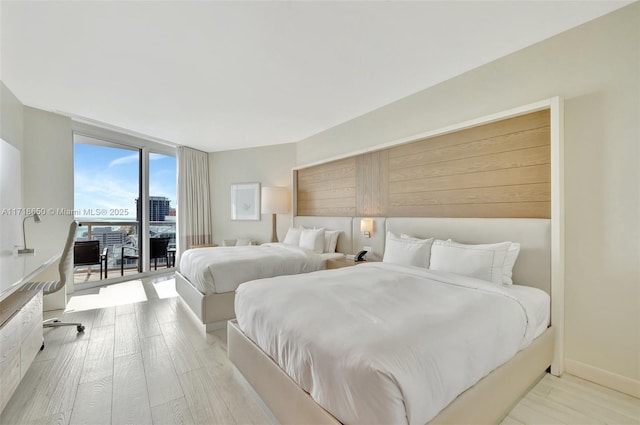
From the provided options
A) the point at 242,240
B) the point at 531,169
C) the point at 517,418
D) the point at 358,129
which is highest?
the point at 358,129

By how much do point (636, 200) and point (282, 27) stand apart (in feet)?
9.03

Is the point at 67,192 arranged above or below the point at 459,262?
above

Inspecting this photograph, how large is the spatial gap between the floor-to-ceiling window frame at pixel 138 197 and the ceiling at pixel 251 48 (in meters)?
0.94

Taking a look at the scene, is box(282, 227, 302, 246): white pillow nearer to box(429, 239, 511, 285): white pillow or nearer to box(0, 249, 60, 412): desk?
box(429, 239, 511, 285): white pillow

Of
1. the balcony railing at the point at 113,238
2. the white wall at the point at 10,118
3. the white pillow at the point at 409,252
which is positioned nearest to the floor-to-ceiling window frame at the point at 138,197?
the balcony railing at the point at 113,238

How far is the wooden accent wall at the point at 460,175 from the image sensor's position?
2.34 metres

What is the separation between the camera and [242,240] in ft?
18.1

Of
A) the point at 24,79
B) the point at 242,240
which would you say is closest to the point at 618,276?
the point at 242,240

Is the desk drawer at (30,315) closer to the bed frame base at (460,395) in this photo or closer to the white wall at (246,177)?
the bed frame base at (460,395)

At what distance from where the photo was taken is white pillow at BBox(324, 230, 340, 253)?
411 centimetres

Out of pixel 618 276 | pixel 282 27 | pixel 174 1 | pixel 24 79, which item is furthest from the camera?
pixel 24 79

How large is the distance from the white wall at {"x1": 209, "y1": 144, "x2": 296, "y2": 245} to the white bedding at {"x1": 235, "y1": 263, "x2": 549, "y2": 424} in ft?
11.6

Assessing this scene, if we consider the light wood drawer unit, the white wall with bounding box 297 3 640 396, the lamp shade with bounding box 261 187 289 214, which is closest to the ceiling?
the white wall with bounding box 297 3 640 396

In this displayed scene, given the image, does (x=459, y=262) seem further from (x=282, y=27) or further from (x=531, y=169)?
(x=282, y=27)
